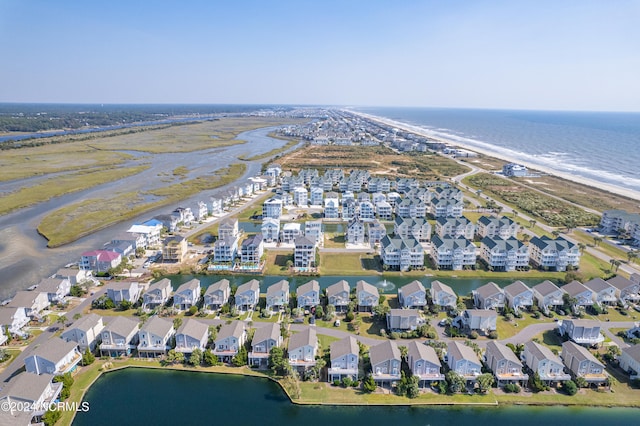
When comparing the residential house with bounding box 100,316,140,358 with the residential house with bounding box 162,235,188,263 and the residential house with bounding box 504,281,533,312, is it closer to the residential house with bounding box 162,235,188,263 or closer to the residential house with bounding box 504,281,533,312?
the residential house with bounding box 162,235,188,263

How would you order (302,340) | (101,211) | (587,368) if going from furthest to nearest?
(101,211), (302,340), (587,368)

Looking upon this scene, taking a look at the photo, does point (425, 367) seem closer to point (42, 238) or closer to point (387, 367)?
point (387, 367)

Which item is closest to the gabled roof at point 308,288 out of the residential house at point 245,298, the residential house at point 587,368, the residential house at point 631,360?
the residential house at point 245,298

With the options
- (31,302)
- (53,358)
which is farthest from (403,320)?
(31,302)

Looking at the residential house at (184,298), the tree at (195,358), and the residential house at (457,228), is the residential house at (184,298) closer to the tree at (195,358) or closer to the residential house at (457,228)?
the tree at (195,358)

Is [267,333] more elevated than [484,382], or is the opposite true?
[267,333]

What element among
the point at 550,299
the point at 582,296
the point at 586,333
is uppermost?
the point at 582,296

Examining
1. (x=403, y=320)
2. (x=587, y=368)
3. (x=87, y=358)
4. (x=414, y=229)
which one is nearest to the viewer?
(x=587, y=368)

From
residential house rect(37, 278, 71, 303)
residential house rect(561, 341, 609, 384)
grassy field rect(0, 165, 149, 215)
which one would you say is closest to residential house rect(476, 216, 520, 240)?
residential house rect(561, 341, 609, 384)
